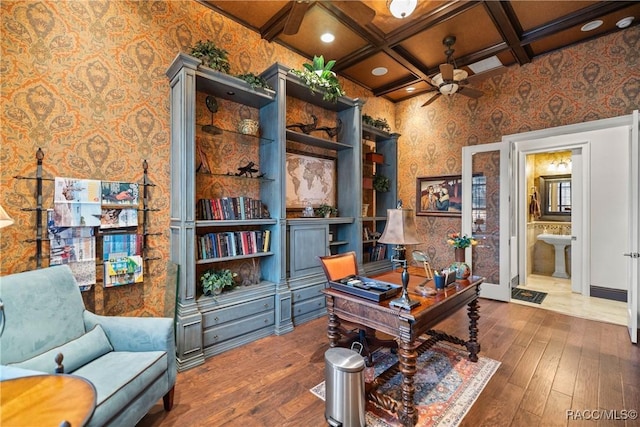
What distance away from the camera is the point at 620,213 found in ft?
14.3

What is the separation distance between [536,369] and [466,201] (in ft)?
9.15

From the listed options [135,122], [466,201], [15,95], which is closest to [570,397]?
[466,201]

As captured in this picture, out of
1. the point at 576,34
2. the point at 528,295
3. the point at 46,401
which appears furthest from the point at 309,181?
the point at 528,295

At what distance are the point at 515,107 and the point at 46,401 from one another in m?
5.83

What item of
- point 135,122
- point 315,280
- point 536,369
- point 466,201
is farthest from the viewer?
point 466,201

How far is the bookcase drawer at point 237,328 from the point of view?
2650mm

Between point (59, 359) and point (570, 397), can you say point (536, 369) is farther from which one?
point (59, 359)

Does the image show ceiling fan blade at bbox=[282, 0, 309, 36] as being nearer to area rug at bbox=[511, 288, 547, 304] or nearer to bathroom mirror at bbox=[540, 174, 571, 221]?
area rug at bbox=[511, 288, 547, 304]

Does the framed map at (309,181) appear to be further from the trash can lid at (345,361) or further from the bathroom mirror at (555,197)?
the bathroom mirror at (555,197)

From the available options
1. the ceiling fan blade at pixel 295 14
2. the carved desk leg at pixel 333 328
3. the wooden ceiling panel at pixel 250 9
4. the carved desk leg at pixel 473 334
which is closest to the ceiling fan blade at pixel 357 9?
the ceiling fan blade at pixel 295 14

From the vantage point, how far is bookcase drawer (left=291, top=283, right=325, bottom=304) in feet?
11.0

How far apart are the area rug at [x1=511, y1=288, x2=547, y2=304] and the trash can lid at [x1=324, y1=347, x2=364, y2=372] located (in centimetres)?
400

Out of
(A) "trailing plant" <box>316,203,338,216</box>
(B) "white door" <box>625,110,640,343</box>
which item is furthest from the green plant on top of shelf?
(B) "white door" <box>625,110,640,343</box>

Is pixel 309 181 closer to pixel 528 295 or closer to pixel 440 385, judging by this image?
pixel 440 385
